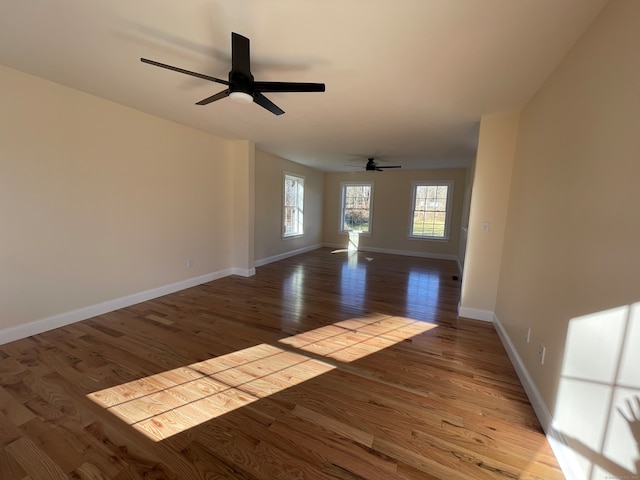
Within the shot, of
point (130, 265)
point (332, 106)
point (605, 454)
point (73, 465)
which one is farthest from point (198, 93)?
point (605, 454)

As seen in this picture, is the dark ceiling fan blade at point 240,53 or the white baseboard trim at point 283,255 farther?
the white baseboard trim at point 283,255

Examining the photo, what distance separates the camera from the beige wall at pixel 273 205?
5.56m

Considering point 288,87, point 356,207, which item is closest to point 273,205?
point 356,207

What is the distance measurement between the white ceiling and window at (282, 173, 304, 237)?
3361 millimetres

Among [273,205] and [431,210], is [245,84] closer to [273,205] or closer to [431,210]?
[273,205]

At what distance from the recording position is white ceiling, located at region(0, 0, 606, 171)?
4.94ft

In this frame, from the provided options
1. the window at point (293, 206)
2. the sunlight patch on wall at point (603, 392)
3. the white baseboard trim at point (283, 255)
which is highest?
the window at point (293, 206)

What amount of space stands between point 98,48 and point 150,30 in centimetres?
56

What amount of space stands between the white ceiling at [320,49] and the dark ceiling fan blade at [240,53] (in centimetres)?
10

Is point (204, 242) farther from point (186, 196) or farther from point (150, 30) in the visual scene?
point (150, 30)

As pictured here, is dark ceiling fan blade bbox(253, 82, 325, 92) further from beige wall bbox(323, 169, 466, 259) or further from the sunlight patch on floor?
beige wall bbox(323, 169, 466, 259)

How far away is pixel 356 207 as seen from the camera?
8.12 meters

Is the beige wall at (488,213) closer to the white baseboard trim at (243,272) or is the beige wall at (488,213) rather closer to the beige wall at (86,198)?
the white baseboard trim at (243,272)

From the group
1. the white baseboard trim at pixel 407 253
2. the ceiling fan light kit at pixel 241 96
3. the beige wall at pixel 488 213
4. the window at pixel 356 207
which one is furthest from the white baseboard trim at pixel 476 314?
the window at pixel 356 207
